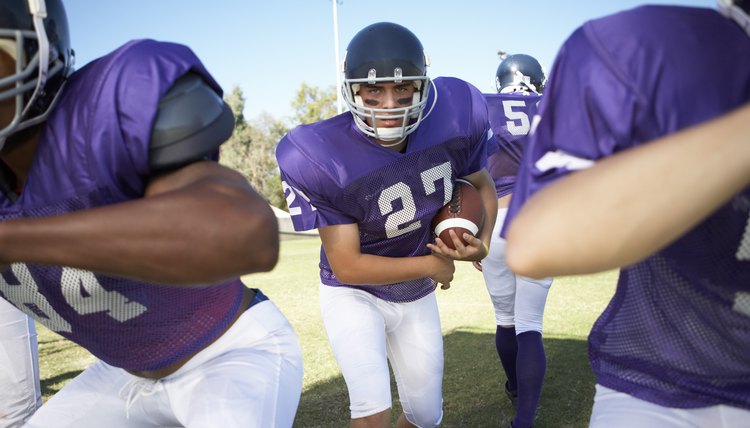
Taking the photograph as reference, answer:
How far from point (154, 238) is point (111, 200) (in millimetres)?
407

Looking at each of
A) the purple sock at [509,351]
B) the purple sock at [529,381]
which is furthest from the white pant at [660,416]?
the purple sock at [509,351]

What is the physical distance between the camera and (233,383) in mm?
1715

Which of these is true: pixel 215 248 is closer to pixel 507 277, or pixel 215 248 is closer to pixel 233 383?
pixel 233 383

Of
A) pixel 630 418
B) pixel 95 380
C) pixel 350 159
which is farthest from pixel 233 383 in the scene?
pixel 350 159

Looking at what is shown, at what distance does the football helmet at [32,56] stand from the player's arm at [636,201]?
3.91 feet

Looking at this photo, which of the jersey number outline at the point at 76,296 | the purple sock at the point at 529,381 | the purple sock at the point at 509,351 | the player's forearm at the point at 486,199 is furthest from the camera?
the purple sock at the point at 509,351

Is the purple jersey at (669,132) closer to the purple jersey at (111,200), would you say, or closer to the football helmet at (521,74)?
the purple jersey at (111,200)

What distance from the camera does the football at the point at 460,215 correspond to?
312cm

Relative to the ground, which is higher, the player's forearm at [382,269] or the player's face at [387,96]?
the player's face at [387,96]

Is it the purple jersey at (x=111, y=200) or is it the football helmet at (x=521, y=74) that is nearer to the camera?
the purple jersey at (x=111, y=200)

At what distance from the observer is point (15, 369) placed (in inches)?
A: 116

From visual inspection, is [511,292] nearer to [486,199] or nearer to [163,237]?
[486,199]

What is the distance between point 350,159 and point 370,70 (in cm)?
43

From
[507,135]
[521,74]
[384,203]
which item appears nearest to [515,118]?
[507,135]
